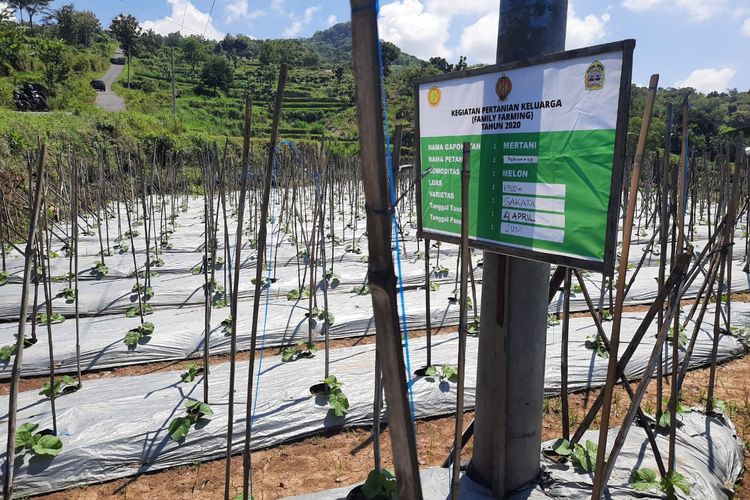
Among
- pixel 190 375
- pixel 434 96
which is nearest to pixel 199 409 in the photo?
pixel 190 375

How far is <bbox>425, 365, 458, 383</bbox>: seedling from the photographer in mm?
2939

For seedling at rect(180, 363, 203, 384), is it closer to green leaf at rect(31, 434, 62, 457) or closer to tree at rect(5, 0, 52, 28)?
green leaf at rect(31, 434, 62, 457)

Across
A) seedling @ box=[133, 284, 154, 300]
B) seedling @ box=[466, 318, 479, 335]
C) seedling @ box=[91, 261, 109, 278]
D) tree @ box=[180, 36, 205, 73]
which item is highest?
tree @ box=[180, 36, 205, 73]

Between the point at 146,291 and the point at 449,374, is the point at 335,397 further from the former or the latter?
the point at 146,291

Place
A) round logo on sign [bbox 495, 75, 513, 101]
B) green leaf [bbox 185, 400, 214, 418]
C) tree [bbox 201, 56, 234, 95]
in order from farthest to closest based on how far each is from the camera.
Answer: tree [bbox 201, 56, 234, 95] → green leaf [bbox 185, 400, 214, 418] → round logo on sign [bbox 495, 75, 513, 101]

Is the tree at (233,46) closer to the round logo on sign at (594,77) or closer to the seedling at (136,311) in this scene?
the seedling at (136,311)

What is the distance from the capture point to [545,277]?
5.29 feet

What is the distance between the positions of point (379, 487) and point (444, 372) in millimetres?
1338

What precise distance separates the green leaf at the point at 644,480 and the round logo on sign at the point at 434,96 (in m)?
1.63

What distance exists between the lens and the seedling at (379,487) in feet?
5.62

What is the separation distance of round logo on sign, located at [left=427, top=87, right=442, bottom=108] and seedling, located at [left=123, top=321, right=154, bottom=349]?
3101 mm

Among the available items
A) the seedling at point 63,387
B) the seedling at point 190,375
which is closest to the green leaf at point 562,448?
the seedling at point 190,375

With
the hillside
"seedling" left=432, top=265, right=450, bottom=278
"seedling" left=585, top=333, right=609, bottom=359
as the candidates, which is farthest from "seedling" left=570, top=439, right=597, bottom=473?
the hillside

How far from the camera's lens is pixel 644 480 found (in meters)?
1.78
